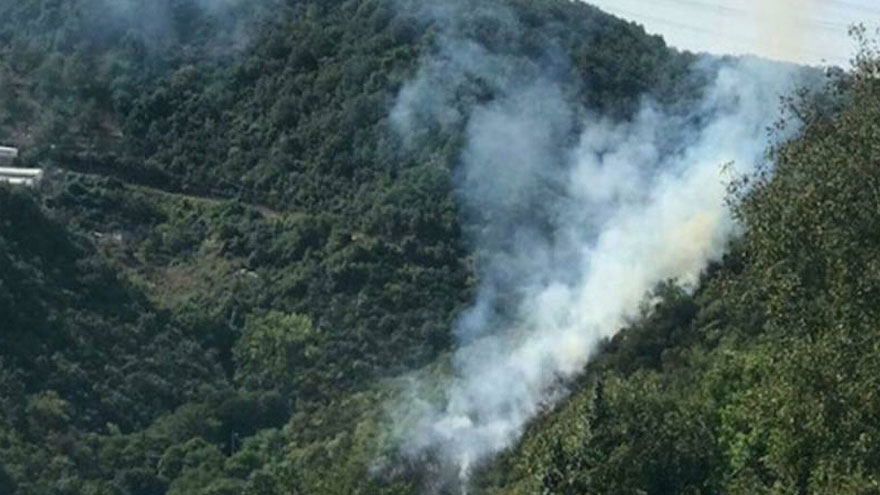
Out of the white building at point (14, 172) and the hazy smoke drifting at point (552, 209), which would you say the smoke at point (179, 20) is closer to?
the white building at point (14, 172)

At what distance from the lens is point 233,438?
63.6 metres

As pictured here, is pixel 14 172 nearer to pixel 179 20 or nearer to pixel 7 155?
pixel 7 155

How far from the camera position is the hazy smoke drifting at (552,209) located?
2522 inches

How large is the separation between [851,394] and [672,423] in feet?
33.0


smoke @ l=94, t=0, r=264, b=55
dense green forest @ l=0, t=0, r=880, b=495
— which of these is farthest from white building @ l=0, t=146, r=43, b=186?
smoke @ l=94, t=0, r=264, b=55

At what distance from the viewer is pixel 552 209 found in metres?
73.5

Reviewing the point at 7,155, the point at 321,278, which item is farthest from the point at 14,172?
the point at 321,278

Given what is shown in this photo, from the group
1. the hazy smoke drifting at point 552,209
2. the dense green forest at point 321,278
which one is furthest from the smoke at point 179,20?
the hazy smoke drifting at point 552,209

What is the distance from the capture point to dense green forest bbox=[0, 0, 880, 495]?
116 feet

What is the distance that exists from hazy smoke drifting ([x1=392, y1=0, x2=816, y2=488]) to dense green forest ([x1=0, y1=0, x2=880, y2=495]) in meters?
0.88

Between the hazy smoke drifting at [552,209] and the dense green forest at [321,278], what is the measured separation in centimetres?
88

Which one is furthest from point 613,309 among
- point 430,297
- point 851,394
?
point 851,394

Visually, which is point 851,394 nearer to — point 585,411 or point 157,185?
point 585,411

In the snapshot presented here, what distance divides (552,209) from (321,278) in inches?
293
